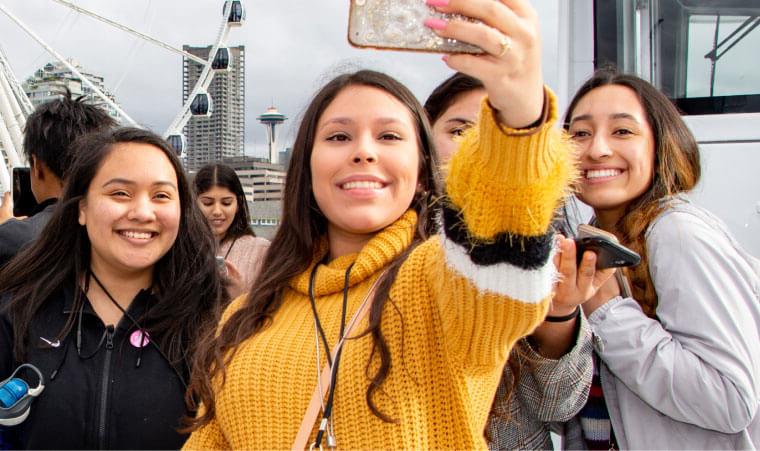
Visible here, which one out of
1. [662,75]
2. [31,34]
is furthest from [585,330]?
[31,34]

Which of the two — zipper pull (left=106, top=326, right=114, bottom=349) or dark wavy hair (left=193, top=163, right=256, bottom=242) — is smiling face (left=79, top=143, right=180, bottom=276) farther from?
dark wavy hair (left=193, top=163, right=256, bottom=242)

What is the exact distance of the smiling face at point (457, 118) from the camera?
2.06 m

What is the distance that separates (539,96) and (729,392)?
923 mm

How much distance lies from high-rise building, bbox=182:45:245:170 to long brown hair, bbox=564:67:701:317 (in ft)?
58.2

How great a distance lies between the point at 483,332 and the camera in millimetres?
1063

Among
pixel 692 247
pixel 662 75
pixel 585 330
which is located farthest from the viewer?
pixel 662 75

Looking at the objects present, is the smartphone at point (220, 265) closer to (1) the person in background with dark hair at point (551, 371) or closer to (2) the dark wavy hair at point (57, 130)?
(2) the dark wavy hair at point (57, 130)

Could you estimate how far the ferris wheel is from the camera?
55.9ft

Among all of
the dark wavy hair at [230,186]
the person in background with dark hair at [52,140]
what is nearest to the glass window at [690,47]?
the person in background with dark hair at [52,140]

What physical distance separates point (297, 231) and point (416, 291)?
452 mm

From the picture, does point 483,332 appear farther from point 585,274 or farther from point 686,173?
point 686,173

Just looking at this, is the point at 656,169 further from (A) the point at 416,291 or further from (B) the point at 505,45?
(B) the point at 505,45

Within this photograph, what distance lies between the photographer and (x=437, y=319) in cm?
118

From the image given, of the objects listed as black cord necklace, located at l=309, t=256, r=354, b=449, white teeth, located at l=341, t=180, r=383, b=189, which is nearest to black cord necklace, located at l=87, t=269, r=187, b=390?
black cord necklace, located at l=309, t=256, r=354, b=449
